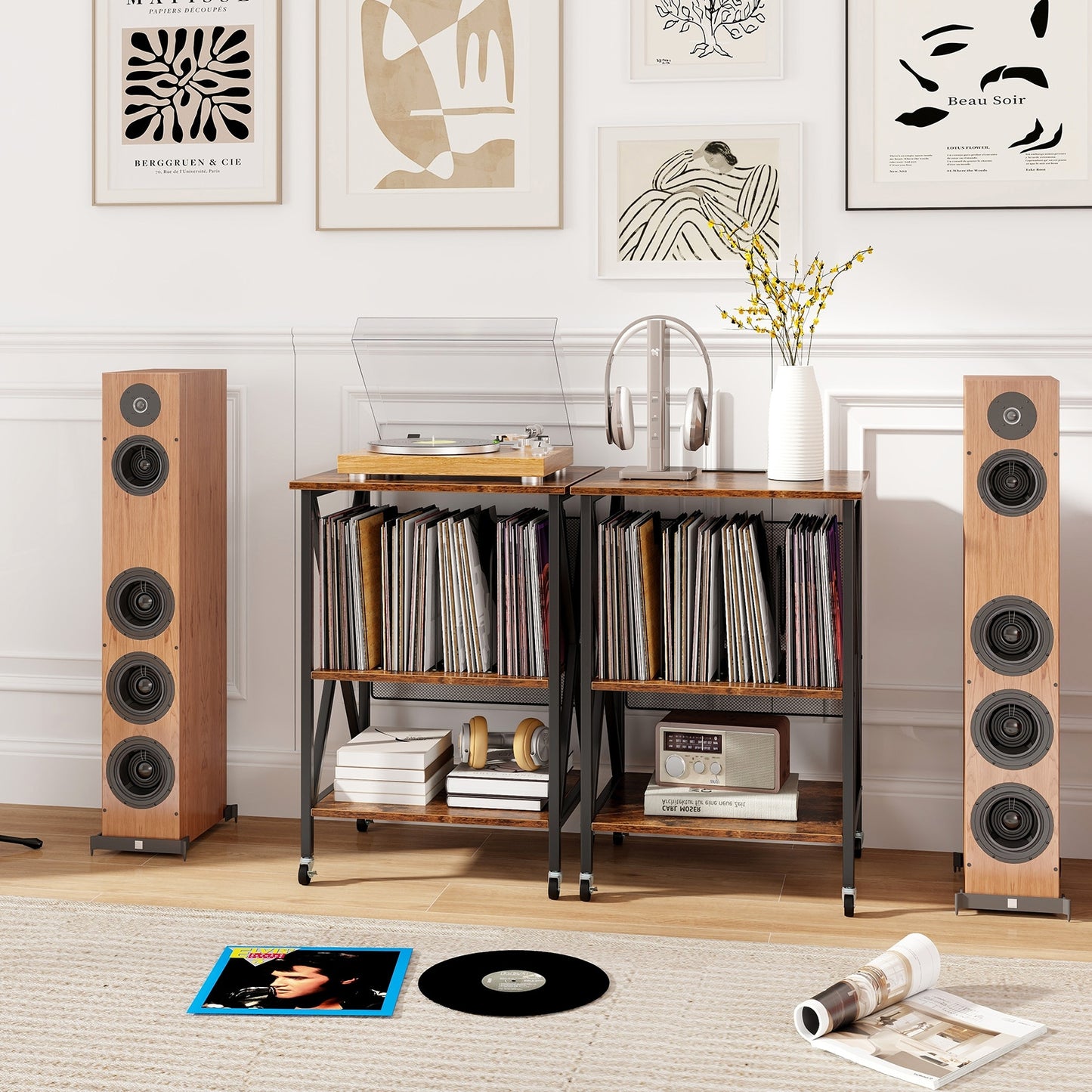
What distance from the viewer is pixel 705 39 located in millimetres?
3102

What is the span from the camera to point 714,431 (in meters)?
3.17

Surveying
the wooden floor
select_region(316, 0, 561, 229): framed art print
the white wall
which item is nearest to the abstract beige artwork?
select_region(316, 0, 561, 229): framed art print

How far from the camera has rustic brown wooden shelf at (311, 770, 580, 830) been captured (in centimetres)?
286

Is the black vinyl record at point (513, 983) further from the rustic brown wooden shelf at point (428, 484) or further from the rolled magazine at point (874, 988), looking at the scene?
the rustic brown wooden shelf at point (428, 484)

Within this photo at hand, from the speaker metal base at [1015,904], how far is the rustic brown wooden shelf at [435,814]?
844 millimetres

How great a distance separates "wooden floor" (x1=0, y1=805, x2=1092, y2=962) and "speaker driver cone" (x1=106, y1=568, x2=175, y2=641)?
1.71 feet

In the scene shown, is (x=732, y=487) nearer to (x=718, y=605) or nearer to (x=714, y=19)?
(x=718, y=605)

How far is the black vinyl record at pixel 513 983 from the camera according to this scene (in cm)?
227

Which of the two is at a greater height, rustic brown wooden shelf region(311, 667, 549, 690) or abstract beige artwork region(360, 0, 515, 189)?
abstract beige artwork region(360, 0, 515, 189)

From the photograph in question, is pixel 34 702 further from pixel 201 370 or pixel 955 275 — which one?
pixel 955 275

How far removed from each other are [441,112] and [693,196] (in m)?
0.63

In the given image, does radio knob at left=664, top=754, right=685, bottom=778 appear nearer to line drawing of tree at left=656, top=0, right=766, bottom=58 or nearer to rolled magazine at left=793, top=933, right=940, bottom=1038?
rolled magazine at left=793, top=933, right=940, bottom=1038

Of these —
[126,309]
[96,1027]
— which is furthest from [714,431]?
[96,1027]

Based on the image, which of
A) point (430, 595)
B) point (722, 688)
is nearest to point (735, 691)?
point (722, 688)
